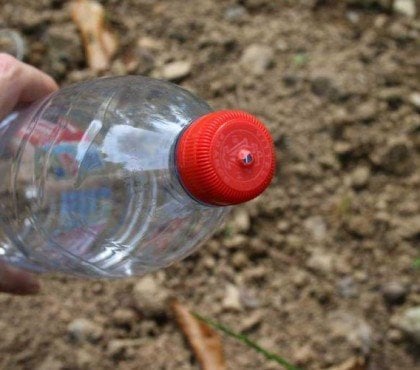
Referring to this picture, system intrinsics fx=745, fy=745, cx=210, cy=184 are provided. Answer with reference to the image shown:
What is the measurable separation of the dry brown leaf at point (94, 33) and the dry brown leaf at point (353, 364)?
2.96ft

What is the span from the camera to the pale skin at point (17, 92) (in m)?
1.30

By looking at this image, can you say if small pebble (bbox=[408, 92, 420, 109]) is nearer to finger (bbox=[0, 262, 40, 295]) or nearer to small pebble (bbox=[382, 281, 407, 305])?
small pebble (bbox=[382, 281, 407, 305])

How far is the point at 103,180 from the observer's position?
123 centimetres

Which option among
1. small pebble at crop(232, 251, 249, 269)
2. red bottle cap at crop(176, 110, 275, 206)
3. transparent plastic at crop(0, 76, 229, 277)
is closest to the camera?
red bottle cap at crop(176, 110, 275, 206)

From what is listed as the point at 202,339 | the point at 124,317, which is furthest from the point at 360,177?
the point at 124,317

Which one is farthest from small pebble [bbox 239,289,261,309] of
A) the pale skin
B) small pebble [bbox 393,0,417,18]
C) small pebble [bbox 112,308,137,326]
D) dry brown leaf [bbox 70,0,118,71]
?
small pebble [bbox 393,0,417,18]

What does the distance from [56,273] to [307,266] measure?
0.58 m

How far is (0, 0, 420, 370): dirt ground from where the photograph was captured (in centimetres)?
163

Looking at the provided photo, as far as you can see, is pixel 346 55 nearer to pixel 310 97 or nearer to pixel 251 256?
pixel 310 97

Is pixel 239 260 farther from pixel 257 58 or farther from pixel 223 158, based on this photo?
pixel 223 158

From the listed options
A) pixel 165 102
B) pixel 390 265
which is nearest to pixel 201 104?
pixel 165 102

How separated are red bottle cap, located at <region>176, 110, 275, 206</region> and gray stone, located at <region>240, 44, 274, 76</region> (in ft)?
2.77

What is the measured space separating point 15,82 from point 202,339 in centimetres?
69

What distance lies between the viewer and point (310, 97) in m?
1.87
